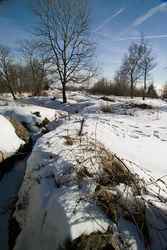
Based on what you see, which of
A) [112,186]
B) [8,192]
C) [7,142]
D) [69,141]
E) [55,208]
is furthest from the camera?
[7,142]

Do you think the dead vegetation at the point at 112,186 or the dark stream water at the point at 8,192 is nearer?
the dead vegetation at the point at 112,186

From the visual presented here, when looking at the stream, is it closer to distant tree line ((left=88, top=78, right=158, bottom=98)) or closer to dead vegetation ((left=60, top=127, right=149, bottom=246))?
dead vegetation ((left=60, top=127, right=149, bottom=246))

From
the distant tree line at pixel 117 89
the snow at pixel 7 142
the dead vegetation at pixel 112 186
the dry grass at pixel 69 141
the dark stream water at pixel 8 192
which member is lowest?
the dark stream water at pixel 8 192

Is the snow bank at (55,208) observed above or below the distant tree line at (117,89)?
below

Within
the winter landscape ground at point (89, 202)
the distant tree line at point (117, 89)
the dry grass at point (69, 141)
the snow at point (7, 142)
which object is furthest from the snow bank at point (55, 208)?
the distant tree line at point (117, 89)

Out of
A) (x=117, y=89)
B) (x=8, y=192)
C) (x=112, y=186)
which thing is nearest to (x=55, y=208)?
(x=112, y=186)

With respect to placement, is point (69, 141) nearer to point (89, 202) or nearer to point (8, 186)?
point (89, 202)

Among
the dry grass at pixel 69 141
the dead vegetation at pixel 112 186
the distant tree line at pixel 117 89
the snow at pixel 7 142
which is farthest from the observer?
the distant tree line at pixel 117 89

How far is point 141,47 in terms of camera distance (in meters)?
19.7

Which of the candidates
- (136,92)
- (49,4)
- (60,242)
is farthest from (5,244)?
(136,92)

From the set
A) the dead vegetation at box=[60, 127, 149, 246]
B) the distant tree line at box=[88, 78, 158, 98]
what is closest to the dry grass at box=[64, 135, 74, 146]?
the dead vegetation at box=[60, 127, 149, 246]

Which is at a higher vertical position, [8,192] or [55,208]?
[55,208]

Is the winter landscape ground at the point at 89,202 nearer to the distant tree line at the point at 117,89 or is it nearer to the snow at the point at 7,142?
the snow at the point at 7,142

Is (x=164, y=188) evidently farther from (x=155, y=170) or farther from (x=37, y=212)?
(x=37, y=212)
